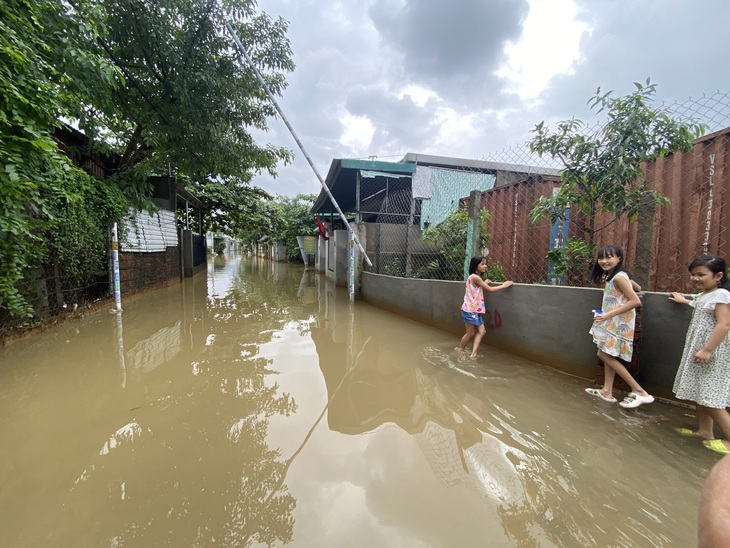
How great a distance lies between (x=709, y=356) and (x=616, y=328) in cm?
64

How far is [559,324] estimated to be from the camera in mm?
3227

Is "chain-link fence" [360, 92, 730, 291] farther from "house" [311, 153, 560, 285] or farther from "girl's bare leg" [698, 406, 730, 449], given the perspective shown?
"girl's bare leg" [698, 406, 730, 449]

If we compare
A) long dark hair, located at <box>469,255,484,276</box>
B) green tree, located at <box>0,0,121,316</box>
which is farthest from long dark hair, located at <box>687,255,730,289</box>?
green tree, located at <box>0,0,121,316</box>

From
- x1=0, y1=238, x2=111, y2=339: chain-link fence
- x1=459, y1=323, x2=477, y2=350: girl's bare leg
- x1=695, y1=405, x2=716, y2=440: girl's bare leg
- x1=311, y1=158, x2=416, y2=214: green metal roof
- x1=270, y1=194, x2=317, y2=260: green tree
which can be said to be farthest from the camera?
x1=270, y1=194, x2=317, y2=260: green tree

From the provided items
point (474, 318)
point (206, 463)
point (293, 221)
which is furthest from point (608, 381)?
point (293, 221)

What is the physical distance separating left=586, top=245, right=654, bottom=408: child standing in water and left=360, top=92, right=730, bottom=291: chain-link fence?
0.59 m

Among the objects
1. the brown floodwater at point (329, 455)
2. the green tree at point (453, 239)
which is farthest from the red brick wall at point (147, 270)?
the green tree at point (453, 239)

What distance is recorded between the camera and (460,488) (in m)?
1.72

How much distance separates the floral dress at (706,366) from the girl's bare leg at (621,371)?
332mm

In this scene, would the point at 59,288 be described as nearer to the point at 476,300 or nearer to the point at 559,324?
the point at 476,300

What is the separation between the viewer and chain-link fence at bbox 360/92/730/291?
293 cm

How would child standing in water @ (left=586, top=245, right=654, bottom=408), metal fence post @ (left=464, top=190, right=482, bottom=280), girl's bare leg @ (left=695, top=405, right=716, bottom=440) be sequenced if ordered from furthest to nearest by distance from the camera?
metal fence post @ (left=464, top=190, right=482, bottom=280)
child standing in water @ (left=586, top=245, right=654, bottom=408)
girl's bare leg @ (left=695, top=405, right=716, bottom=440)

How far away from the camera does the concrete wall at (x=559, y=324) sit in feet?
8.39

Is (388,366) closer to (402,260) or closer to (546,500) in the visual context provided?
(546,500)
